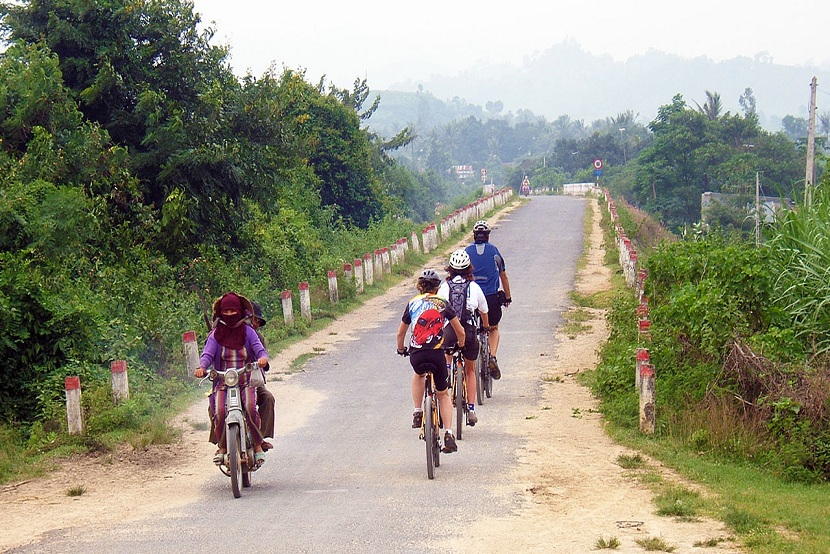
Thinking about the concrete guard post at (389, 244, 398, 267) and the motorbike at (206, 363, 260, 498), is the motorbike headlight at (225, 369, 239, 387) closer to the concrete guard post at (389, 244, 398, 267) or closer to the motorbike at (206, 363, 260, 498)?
the motorbike at (206, 363, 260, 498)

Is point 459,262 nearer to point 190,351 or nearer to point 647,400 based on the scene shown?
point 647,400

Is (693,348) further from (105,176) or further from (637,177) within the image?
(637,177)

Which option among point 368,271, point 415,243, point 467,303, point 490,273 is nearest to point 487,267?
point 490,273

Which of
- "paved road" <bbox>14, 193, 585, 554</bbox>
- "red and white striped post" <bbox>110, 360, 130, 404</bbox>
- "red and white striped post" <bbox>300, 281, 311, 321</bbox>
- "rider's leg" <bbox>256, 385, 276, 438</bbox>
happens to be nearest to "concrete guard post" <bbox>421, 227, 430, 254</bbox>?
"red and white striped post" <bbox>300, 281, 311, 321</bbox>

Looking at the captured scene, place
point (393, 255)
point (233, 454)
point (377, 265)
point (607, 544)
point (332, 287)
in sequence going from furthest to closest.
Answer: point (393, 255) < point (377, 265) < point (332, 287) < point (233, 454) < point (607, 544)

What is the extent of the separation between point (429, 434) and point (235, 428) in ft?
5.60

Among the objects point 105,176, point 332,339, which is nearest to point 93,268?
point 105,176

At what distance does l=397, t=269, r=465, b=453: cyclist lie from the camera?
9250 mm

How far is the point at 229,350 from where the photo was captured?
891cm

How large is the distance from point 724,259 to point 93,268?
10.5 m

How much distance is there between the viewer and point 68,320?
1316 centimetres

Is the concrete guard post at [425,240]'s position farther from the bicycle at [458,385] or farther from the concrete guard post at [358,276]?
the bicycle at [458,385]

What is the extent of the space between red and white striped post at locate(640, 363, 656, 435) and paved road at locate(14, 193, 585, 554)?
138cm

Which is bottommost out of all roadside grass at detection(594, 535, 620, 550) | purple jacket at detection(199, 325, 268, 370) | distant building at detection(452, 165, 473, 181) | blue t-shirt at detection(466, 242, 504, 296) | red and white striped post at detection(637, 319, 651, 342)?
roadside grass at detection(594, 535, 620, 550)
